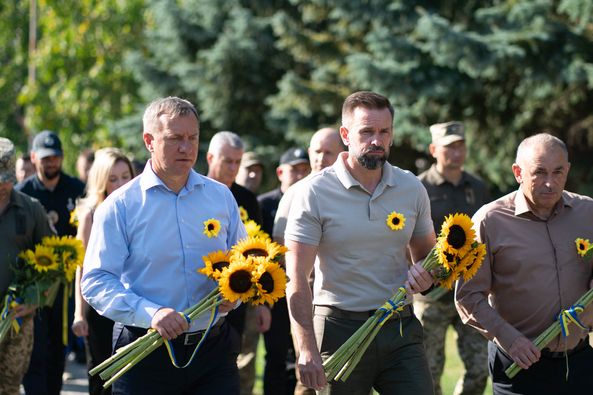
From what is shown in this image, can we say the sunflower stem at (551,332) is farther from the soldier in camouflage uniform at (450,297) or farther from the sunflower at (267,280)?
the soldier in camouflage uniform at (450,297)

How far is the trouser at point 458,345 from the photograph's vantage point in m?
8.77

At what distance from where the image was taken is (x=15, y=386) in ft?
25.4

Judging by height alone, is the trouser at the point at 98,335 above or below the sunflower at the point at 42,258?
below

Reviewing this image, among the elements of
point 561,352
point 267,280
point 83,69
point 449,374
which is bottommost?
point 449,374

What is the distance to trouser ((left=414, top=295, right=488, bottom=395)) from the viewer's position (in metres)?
8.77

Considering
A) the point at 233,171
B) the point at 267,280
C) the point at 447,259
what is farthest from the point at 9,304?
the point at 447,259

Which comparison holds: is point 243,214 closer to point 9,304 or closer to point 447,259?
point 9,304

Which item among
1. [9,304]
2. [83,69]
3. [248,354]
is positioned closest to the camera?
[9,304]

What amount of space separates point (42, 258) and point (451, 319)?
143 inches

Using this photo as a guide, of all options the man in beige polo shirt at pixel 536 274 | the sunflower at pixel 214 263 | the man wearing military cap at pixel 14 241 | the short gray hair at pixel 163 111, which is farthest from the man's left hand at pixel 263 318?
the short gray hair at pixel 163 111

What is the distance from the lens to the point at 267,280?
551cm

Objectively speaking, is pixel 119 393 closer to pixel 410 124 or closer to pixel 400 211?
pixel 400 211

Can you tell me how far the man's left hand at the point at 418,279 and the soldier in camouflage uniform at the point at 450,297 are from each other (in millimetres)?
2842

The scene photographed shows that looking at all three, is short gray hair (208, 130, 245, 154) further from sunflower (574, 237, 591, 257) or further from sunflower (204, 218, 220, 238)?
sunflower (574, 237, 591, 257)
